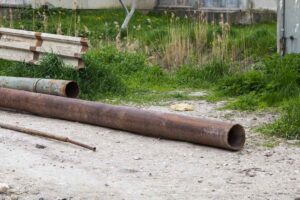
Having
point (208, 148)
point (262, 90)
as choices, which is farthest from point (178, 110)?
point (208, 148)

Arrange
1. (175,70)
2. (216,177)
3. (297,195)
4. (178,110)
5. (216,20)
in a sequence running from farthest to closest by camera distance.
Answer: (216,20) → (175,70) → (178,110) → (216,177) → (297,195)

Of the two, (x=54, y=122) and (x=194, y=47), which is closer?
(x=54, y=122)

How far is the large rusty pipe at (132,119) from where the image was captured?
8266 millimetres

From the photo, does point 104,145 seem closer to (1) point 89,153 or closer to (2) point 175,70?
(1) point 89,153

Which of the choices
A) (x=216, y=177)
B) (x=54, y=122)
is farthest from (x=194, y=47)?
(x=216, y=177)

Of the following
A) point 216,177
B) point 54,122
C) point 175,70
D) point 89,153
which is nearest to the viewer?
point 216,177

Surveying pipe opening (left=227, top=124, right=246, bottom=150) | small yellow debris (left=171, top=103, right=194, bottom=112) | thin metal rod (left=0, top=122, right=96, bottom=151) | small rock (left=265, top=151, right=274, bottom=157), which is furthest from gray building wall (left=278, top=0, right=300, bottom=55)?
thin metal rod (left=0, top=122, right=96, bottom=151)

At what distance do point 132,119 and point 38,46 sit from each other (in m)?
3.79

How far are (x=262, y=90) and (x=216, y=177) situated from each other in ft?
14.0

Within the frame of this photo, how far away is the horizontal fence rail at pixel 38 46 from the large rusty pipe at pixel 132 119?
157 centimetres

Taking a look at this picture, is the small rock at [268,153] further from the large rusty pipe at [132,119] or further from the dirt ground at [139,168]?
the large rusty pipe at [132,119]

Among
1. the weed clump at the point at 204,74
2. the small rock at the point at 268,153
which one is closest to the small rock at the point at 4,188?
the small rock at the point at 268,153

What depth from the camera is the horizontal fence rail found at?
11617 millimetres

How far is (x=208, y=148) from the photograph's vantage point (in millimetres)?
8383
